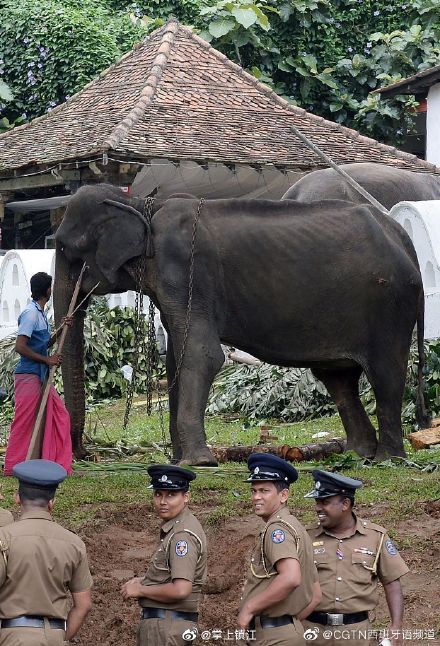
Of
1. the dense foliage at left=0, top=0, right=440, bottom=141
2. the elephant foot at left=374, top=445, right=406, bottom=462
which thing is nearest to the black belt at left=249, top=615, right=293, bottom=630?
the elephant foot at left=374, top=445, right=406, bottom=462

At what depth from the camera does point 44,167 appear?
21797 mm

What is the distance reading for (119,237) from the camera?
1212 cm

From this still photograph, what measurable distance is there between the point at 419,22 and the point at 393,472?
67.5 feet

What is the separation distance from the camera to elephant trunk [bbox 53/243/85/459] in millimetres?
12602

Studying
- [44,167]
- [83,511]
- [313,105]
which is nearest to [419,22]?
[313,105]

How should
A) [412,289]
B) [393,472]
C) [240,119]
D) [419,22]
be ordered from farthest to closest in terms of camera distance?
[419,22] < [240,119] < [412,289] < [393,472]

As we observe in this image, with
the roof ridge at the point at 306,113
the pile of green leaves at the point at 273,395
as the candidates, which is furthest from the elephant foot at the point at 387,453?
the roof ridge at the point at 306,113

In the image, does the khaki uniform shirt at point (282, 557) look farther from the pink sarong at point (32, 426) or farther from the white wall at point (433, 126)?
the white wall at point (433, 126)

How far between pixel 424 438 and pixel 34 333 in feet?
12.8


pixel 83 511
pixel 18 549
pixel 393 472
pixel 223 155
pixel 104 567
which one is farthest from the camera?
pixel 223 155

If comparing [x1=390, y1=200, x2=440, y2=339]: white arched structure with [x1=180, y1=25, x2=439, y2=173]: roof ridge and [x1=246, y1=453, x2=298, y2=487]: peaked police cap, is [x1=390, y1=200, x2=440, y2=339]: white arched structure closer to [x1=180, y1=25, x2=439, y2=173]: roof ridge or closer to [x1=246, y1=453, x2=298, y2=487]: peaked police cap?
[x1=180, y1=25, x2=439, y2=173]: roof ridge

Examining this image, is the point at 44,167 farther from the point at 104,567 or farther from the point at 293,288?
the point at 104,567

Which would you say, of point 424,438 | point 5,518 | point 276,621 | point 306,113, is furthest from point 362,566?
point 306,113

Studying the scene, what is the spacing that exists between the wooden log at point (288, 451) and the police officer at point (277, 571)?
5.65 m
